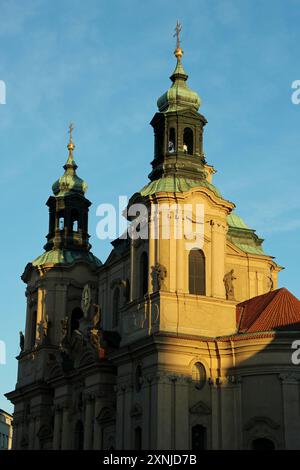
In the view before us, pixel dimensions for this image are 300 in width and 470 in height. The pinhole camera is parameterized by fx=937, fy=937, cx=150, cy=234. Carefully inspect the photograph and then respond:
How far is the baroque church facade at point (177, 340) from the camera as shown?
37.8 meters

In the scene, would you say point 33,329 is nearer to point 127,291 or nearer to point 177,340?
point 127,291

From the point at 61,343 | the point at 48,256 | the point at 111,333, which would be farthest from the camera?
the point at 48,256

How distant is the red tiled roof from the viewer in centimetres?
3884

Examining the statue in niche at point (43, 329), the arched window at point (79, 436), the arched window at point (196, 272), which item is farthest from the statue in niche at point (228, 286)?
Result: the statue in niche at point (43, 329)

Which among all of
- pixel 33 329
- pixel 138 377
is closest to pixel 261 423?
pixel 138 377

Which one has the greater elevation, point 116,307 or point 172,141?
point 172,141

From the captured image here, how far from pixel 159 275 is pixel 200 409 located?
228 inches

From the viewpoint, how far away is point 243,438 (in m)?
37.7

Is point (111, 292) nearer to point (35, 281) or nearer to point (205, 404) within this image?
point (35, 281)

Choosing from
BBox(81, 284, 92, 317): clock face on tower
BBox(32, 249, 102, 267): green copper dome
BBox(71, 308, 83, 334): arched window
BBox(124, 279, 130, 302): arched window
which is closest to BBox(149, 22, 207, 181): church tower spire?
BBox(124, 279, 130, 302): arched window

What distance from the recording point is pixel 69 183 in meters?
55.2

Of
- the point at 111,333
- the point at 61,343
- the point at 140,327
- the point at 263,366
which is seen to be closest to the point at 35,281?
the point at 61,343

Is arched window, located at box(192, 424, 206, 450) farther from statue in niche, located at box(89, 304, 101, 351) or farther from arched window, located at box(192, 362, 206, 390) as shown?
statue in niche, located at box(89, 304, 101, 351)
